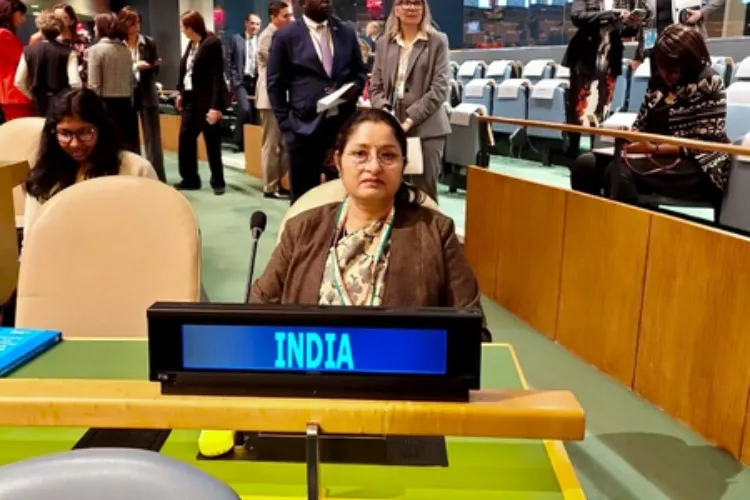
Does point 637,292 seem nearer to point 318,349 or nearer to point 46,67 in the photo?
point 318,349

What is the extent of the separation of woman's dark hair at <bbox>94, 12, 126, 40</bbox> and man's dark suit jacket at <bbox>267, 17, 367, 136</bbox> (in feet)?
5.86

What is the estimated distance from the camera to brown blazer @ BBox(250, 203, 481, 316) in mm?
1727

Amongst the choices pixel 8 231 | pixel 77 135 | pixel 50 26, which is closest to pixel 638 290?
pixel 77 135

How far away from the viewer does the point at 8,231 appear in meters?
2.79

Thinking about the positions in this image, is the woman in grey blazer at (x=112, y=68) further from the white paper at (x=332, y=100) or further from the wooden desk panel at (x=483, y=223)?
the wooden desk panel at (x=483, y=223)

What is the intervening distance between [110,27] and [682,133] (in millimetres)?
3842

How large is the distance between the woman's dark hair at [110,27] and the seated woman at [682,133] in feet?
12.0

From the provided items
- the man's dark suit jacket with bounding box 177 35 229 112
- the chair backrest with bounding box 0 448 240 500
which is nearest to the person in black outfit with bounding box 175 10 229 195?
the man's dark suit jacket with bounding box 177 35 229 112

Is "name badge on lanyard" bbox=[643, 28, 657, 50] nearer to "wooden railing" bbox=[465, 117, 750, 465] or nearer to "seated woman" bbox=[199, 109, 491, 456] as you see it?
"wooden railing" bbox=[465, 117, 750, 465]

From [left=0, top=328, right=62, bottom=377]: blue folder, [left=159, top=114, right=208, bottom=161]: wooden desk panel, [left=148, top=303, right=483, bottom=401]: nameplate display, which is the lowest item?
[left=159, top=114, right=208, bottom=161]: wooden desk panel

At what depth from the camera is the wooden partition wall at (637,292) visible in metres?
2.22

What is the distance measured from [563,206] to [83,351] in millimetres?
2061

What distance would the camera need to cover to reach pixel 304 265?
177 cm

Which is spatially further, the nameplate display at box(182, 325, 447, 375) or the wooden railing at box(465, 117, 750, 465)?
the wooden railing at box(465, 117, 750, 465)
